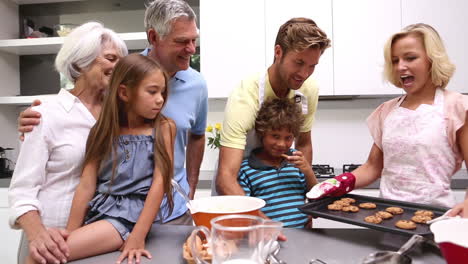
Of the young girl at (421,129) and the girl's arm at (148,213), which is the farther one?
the young girl at (421,129)

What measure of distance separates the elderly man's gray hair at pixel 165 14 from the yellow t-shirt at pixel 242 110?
1.11 ft

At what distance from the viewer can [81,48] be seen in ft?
3.68

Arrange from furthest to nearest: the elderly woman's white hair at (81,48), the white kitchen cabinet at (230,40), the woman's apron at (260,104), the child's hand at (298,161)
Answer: the white kitchen cabinet at (230,40), the woman's apron at (260,104), the child's hand at (298,161), the elderly woman's white hair at (81,48)

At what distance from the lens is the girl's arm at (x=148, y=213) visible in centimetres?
85

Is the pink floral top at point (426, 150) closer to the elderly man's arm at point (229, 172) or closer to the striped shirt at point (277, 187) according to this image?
the striped shirt at point (277, 187)

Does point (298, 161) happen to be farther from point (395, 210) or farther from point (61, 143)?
point (61, 143)

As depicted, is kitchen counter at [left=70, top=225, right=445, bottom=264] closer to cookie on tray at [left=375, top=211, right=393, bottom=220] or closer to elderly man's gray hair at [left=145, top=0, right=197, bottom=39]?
cookie on tray at [left=375, top=211, right=393, bottom=220]

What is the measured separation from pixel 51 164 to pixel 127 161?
0.78 feet

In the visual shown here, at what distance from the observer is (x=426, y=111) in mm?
1138

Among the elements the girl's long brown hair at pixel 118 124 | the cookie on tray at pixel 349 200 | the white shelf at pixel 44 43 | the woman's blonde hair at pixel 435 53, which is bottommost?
the cookie on tray at pixel 349 200

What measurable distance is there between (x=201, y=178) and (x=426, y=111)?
5.00ft

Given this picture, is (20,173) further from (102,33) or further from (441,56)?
(441,56)

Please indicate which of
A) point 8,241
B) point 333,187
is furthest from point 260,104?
point 8,241

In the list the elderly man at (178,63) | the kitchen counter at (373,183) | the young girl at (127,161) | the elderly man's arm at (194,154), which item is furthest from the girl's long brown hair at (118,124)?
the kitchen counter at (373,183)
